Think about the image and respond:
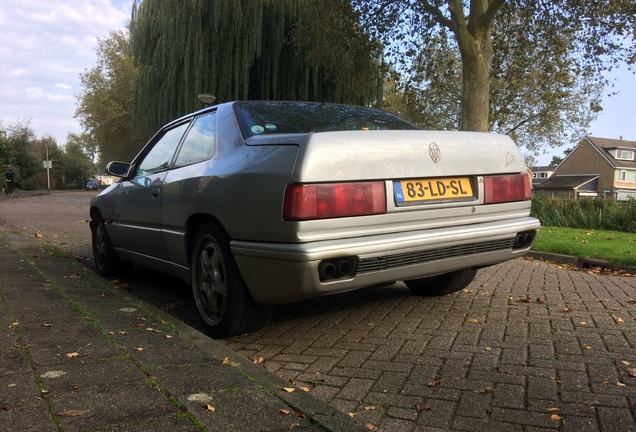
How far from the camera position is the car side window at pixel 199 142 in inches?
148

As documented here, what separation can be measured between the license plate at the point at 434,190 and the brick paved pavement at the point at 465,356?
0.94m

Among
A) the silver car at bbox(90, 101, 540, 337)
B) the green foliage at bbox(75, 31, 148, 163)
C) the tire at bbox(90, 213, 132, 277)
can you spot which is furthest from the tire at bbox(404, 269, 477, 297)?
the green foliage at bbox(75, 31, 148, 163)

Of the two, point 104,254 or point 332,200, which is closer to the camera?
point 332,200

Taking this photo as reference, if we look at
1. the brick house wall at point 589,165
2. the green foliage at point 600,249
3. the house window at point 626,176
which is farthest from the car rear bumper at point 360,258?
the house window at point 626,176

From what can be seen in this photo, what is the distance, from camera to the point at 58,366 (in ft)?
8.41

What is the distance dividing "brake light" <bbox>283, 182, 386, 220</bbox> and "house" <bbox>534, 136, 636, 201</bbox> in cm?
6148

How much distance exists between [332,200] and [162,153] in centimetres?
239

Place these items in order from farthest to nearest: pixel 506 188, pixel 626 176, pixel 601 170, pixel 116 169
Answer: pixel 601 170 < pixel 626 176 < pixel 116 169 < pixel 506 188

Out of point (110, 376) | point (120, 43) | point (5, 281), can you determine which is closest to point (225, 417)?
point (110, 376)

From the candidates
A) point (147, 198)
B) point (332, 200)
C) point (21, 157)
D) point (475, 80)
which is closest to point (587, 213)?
point (475, 80)

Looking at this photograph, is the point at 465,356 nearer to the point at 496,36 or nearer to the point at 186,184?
the point at 186,184

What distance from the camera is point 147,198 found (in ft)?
14.5

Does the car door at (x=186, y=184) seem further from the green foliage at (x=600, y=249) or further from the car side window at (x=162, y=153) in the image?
the green foliage at (x=600, y=249)

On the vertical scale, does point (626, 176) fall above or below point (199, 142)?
above
